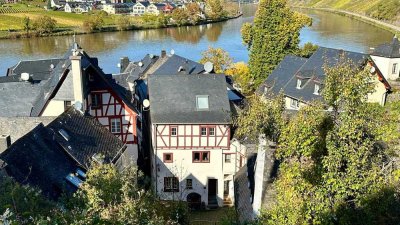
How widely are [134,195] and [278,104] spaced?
6.76 meters

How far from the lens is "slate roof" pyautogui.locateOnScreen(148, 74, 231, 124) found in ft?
78.1

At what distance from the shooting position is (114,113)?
23469 millimetres

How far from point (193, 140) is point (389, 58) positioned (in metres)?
21.0

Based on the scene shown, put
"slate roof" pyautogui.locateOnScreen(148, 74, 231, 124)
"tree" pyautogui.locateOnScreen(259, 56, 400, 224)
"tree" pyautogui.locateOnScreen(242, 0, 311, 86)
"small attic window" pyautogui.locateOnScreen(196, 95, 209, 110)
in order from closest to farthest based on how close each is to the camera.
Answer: "tree" pyautogui.locateOnScreen(259, 56, 400, 224), "slate roof" pyautogui.locateOnScreen(148, 74, 231, 124), "small attic window" pyautogui.locateOnScreen(196, 95, 209, 110), "tree" pyautogui.locateOnScreen(242, 0, 311, 86)

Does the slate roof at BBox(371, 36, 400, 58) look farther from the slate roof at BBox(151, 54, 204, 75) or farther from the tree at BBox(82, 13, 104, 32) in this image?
the tree at BBox(82, 13, 104, 32)

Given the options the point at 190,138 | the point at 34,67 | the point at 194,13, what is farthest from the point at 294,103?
the point at 194,13

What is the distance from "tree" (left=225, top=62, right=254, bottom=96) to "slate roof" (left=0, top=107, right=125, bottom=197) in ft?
86.0

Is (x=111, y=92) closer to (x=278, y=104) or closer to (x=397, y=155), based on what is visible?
(x=278, y=104)

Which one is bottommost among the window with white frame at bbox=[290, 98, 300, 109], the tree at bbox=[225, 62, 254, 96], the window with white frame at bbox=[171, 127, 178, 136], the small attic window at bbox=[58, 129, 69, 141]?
the tree at bbox=[225, 62, 254, 96]

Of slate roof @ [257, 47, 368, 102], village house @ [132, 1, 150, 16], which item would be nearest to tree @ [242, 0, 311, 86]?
slate roof @ [257, 47, 368, 102]

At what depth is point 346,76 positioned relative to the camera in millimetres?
10688

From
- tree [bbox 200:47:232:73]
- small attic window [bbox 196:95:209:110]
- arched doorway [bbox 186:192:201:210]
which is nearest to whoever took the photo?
small attic window [bbox 196:95:209:110]

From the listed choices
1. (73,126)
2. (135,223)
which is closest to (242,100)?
(73,126)

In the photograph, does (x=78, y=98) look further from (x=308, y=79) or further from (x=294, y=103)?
(x=308, y=79)
